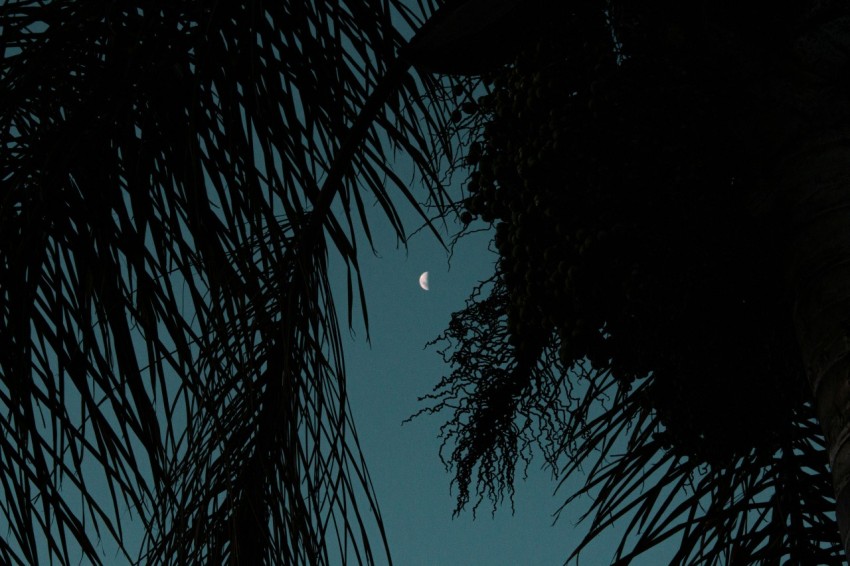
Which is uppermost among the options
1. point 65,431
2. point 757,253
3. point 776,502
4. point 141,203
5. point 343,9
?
point 343,9

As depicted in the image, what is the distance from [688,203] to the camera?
1.41 metres

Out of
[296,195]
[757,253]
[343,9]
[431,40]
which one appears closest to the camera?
[757,253]

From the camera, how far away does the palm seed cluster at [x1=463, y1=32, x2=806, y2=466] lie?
1.42 m

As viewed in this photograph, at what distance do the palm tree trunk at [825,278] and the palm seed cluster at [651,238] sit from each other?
70 millimetres

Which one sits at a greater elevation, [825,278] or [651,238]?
[651,238]

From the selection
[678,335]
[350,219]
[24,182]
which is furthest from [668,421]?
[24,182]

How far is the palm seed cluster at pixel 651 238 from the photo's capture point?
1424 mm

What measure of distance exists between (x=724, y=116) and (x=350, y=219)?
2.56ft

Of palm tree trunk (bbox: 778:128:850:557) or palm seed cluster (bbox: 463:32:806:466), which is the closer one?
palm tree trunk (bbox: 778:128:850:557)

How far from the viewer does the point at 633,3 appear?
1.61 meters

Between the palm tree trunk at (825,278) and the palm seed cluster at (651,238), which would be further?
the palm seed cluster at (651,238)

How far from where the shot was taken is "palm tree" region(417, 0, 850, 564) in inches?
50.2

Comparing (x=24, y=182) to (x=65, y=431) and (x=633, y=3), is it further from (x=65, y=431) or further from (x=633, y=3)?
(x=633, y=3)

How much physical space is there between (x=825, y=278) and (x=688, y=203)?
0.89 feet
